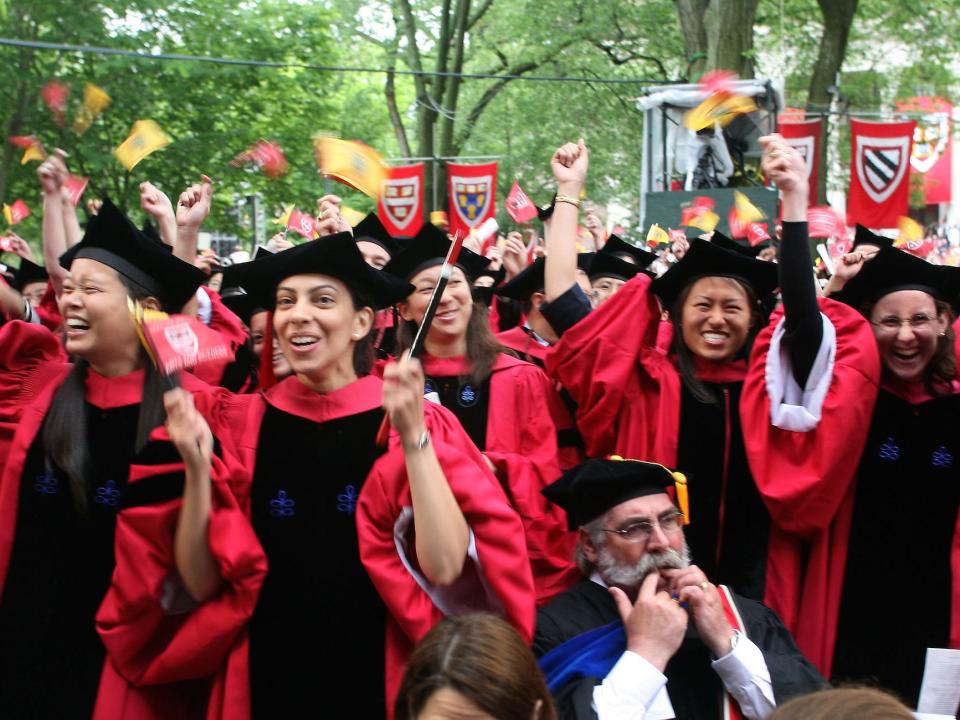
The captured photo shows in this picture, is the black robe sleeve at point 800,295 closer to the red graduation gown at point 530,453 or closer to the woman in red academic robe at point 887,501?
the woman in red academic robe at point 887,501

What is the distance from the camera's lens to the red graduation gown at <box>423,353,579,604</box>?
14.7 ft

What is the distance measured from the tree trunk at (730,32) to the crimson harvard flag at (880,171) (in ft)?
6.83

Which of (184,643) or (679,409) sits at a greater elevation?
(679,409)

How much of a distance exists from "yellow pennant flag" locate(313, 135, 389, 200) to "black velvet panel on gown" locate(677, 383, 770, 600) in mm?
1642

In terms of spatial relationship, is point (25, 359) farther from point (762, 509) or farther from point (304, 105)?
point (304, 105)

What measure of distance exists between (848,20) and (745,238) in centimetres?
1044

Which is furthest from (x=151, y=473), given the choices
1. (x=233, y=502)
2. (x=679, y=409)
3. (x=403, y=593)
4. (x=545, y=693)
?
(x=679, y=409)

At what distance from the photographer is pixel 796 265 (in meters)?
4.07

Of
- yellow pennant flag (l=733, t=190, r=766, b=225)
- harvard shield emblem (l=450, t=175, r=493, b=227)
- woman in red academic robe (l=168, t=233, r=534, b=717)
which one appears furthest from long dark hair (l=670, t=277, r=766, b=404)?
harvard shield emblem (l=450, t=175, r=493, b=227)

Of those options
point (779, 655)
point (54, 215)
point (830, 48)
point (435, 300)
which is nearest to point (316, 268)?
point (435, 300)

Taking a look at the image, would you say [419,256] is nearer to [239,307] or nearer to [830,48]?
[239,307]

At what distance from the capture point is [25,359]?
439cm

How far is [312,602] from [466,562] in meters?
0.54

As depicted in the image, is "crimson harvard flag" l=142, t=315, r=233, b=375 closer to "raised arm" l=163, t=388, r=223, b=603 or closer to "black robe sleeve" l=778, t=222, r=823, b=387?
"raised arm" l=163, t=388, r=223, b=603
